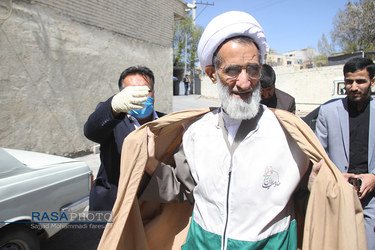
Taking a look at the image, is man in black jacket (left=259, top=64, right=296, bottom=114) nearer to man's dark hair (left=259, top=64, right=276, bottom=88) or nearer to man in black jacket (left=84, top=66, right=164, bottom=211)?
man's dark hair (left=259, top=64, right=276, bottom=88)

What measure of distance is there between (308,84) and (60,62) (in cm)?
1650

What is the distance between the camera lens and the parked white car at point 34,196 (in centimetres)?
232

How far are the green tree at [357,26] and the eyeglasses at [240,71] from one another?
77.4 feet

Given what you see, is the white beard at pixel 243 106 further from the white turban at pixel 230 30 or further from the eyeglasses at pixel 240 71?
the white turban at pixel 230 30


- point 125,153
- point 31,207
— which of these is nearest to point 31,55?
point 31,207

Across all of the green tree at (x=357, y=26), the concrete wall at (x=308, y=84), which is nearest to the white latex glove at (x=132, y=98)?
the concrete wall at (x=308, y=84)

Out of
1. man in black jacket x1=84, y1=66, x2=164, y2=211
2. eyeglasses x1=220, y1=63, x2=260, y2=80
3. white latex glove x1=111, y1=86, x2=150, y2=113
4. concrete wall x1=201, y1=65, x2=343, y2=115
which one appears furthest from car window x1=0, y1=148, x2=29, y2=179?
concrete wall x1=201, y1=65, x2=343, y2=115

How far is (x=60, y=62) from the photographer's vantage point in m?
6.16

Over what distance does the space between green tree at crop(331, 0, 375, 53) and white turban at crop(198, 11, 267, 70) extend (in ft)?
77.0

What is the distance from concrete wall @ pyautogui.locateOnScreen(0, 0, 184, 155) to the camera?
Answer: 5336 mm

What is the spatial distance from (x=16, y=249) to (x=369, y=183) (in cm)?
297

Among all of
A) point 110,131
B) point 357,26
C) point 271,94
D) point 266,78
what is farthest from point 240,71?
point 357,26

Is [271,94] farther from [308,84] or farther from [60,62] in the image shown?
[308,84]

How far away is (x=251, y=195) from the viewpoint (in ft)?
4.18
